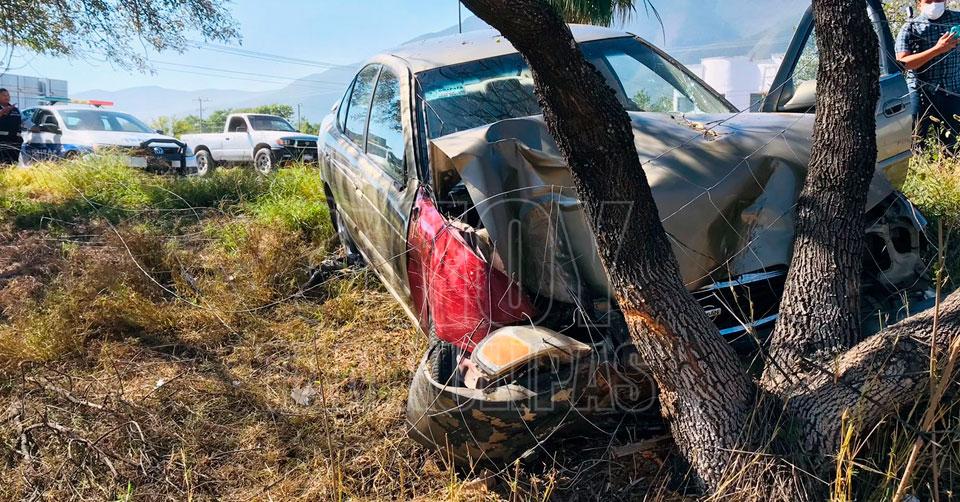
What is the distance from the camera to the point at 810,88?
3.12m

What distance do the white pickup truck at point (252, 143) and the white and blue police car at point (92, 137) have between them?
1037 mm

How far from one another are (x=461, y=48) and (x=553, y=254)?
5.97 ft

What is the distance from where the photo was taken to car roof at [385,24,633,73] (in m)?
3.47

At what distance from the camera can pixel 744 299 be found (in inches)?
98.1

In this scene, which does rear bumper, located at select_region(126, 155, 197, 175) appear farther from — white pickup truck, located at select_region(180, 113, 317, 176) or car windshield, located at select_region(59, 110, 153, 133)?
car windshield, located at select_region(59, 110, 153, 133)

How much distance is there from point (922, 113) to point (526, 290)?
426 cm

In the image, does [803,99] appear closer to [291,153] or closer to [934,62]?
[934,62]

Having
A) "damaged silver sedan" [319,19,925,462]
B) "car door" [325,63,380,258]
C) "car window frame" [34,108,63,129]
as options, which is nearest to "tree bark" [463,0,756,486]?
"damaged silver sedan" [319,19,925,462]

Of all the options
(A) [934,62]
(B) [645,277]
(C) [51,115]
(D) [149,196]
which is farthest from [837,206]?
(C) [51,115]

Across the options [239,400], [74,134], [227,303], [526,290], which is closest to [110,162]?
[74,134]

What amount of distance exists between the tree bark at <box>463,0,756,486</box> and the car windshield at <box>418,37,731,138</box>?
1.13 meters

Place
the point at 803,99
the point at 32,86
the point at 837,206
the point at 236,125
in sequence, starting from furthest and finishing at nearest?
the point at 32,86
the point at 236,125
the point at 803,99
the point at 837,206

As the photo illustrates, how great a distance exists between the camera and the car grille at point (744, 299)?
2385 mm

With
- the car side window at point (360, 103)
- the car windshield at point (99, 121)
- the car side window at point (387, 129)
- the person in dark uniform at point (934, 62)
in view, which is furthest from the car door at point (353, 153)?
the car windshield at point (99, 121)
